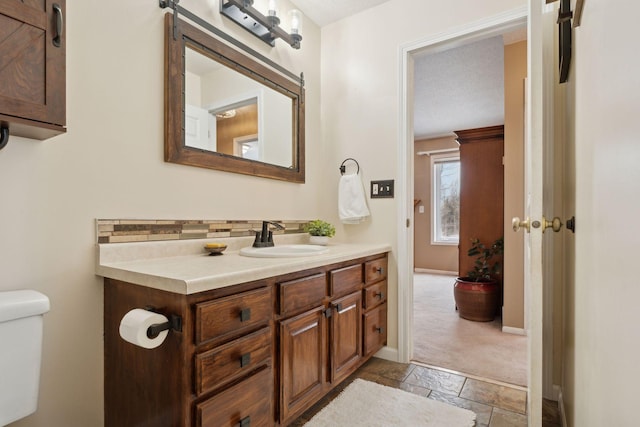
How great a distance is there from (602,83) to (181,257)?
1623 millimetres

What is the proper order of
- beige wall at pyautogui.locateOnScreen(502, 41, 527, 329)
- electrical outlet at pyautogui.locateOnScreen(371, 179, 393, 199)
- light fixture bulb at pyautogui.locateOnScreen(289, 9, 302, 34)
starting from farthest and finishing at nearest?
beige wall at pyautogui.locateOnScreen(502, 41, 527, 329)
electrical outlet at pyautogui.locateOnScreen(371, 179, 393, 199)
light fixture bulb at pyautogui.locateOnScreen(289, 9, 302, 34)

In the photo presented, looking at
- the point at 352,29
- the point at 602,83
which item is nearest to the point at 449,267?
the point at 352,29

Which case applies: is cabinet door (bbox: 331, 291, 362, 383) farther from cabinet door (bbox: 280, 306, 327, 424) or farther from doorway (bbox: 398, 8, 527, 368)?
doorway (bbox: 398, 8, 527, 368)

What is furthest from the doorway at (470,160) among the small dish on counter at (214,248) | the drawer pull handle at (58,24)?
the drawer pull handle at (58,24)

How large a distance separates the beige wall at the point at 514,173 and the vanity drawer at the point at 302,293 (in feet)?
6.38

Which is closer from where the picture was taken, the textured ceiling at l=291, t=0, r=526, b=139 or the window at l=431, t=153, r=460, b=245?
the textured ceiling at l=291, t=0, r=526, b=139

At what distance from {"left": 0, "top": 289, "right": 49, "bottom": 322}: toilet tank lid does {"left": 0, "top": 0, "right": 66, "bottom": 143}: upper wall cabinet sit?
1.74ft

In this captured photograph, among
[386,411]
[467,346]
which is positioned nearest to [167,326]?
[386,411]

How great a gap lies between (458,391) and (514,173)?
183cm

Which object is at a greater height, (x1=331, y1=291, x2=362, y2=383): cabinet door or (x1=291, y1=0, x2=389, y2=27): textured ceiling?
(x1=291, y1=0, x2=389, y2=27): textured ceiling

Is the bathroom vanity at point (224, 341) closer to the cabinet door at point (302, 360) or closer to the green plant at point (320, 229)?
the cabinet door at point (302, 360)

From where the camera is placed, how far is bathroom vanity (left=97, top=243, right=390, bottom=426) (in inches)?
41.7

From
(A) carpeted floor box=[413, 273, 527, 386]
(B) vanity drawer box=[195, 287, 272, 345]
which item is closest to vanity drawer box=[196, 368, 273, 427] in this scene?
(B) vanity drawer box=[195, 287, 272, 345]

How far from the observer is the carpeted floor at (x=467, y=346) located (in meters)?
2.17
